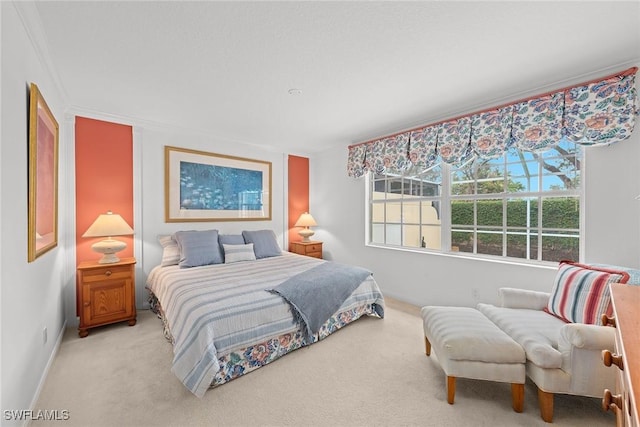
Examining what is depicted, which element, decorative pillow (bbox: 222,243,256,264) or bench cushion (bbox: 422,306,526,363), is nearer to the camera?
bench cushion (bbox: 422,306,526,363)

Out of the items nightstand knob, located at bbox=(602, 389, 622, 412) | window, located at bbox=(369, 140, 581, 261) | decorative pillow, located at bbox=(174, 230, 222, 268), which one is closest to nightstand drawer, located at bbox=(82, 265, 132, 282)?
decorative pillow, located at bbox=(174, 230, 222, 268)

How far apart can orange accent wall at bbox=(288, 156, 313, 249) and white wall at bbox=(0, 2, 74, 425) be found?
3260 millimetres

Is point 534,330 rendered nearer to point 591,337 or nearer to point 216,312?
point 591,337

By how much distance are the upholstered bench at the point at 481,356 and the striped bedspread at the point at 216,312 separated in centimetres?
117

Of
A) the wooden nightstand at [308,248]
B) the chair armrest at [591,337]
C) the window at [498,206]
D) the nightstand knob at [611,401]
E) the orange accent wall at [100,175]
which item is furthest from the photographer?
the wooden nightstand at [308,248]

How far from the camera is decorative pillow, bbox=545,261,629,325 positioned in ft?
5.80

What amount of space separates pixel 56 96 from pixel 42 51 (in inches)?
30.7

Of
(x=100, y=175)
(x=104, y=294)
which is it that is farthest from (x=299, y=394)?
(x=100, y=175)

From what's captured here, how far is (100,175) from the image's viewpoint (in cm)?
312

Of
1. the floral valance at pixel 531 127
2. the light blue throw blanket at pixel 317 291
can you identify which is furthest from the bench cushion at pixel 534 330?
the floral valance at pixel 531 127

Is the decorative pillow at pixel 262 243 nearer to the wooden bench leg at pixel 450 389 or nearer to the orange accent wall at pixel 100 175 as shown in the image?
the orange accent wall at pixel 100 175

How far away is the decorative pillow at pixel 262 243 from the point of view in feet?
12.6

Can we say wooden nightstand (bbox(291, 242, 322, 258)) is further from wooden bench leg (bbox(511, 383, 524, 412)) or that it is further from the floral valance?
wooden bench leg (bbox(511, 383, 524, 412))

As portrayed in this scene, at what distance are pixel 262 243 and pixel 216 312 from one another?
1971 millimetres
